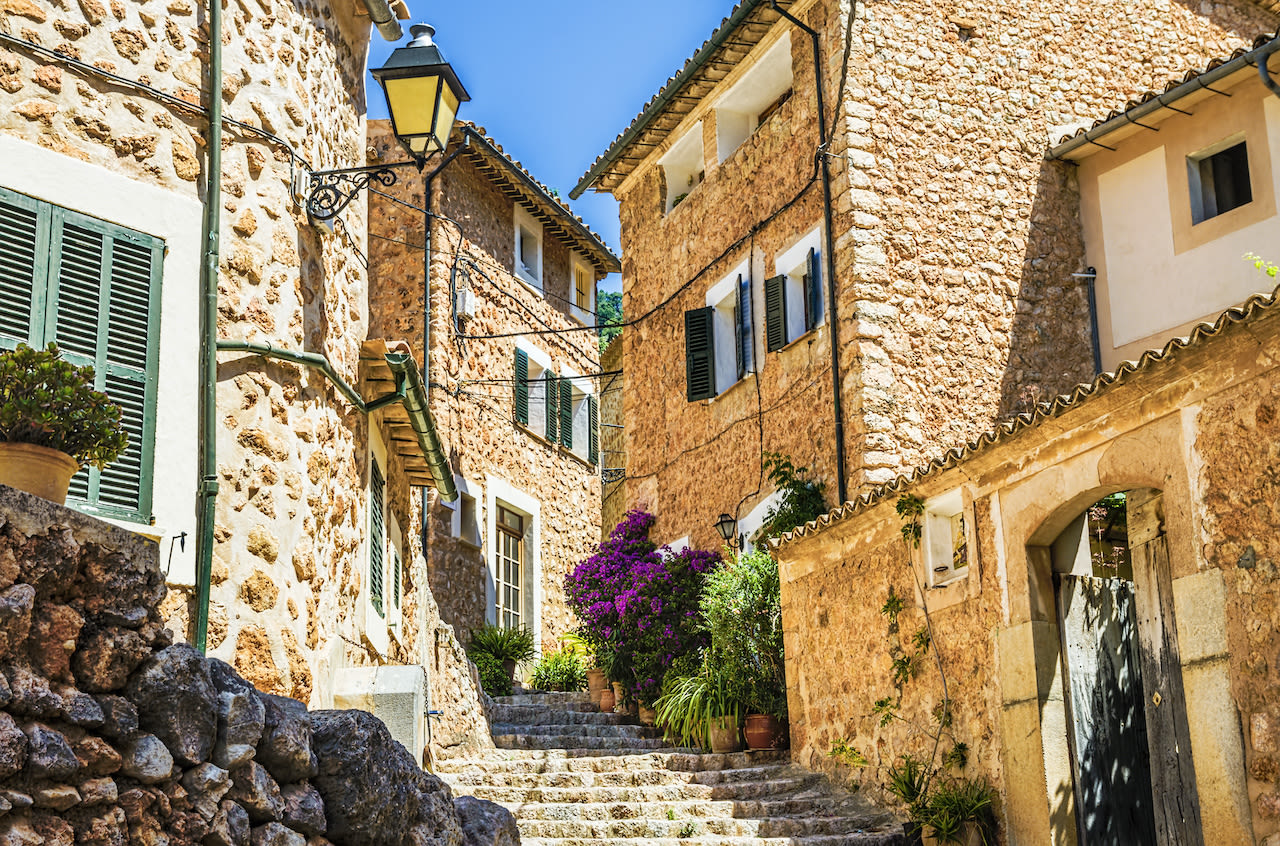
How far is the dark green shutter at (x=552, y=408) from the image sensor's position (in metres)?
20.9

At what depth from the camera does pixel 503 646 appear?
17422mm

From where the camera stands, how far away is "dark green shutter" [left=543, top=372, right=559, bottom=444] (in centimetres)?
2086

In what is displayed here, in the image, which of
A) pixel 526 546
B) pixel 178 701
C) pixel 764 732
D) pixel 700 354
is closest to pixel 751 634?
pixel 764 732

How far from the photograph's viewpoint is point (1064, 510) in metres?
8.46

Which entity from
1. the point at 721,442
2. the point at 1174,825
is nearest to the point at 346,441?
the point at 1174,825

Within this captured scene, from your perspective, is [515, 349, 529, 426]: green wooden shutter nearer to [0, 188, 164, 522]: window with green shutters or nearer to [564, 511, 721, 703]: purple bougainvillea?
[564, 511, 721, 703]: purple bougainvillea

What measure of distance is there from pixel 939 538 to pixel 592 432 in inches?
510

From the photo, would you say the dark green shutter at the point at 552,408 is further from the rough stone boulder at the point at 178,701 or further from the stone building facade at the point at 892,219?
the rough stone boulder at the point at 178,701

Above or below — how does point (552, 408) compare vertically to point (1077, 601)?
above

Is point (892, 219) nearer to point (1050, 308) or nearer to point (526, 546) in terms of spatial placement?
point (1050, 308)

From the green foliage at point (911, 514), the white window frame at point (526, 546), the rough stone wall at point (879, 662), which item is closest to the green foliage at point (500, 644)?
the white window frame at point (526, 546)

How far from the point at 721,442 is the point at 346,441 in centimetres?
746

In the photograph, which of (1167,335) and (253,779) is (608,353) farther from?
(253,779)

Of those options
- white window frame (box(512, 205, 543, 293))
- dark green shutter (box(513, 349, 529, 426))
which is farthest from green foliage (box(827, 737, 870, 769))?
white window frame (box(512, 205, 543, 293))
